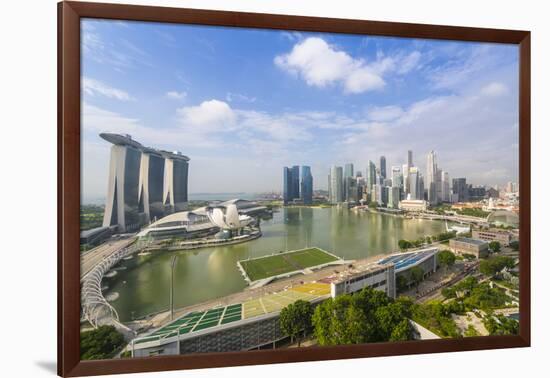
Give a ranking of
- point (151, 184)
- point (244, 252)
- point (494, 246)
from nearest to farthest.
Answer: point (151, 184), point (244, 252), point (494, 246)

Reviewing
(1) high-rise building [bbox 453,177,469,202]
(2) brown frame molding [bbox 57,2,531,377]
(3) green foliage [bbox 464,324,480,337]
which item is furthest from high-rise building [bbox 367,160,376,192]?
(3) green foliage [bbox 464,324,480,337]

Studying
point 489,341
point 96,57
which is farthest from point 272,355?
point 96,57

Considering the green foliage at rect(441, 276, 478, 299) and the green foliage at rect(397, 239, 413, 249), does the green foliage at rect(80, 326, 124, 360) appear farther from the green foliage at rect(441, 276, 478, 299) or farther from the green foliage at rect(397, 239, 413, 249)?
the green foliage at rect(441, 276, 478, 299)

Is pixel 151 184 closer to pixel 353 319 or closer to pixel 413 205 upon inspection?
pixel 353 319

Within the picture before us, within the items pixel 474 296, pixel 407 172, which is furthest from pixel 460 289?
pixel 407 172

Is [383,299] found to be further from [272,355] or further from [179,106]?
[179,106]

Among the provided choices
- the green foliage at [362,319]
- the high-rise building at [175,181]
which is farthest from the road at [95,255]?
the green foliage at [362,319]

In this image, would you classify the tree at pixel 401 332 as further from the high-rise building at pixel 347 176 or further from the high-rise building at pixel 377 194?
the high-rise building at pixel 347 176
